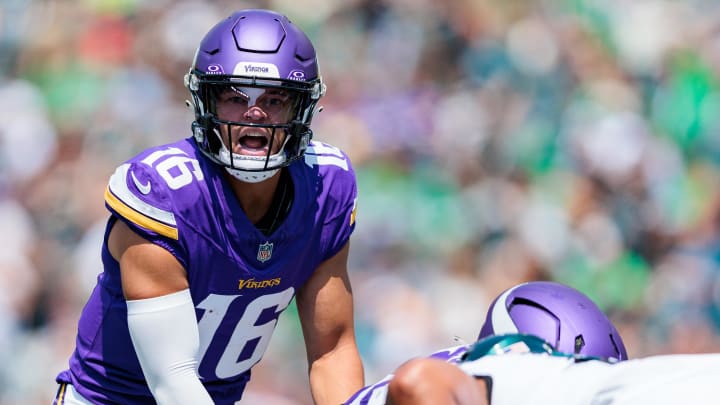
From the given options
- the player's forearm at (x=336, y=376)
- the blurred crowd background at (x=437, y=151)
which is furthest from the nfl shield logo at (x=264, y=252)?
the blurred crowd background at (x=437, y=151)

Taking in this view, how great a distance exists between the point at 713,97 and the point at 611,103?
56cm

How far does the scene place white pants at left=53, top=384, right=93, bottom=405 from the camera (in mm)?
3012

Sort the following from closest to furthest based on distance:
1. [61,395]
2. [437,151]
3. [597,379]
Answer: [597,379], [61,395], [437,151]

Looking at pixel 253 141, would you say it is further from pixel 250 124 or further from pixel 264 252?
pixel 264 252

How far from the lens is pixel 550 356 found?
2.12 metres

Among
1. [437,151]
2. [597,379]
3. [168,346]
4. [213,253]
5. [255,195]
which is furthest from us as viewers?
[437,151]

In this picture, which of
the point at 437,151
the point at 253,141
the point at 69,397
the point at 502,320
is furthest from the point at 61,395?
the point at 437,151

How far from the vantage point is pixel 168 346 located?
2664 millimetres

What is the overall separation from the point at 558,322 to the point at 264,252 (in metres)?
0.79

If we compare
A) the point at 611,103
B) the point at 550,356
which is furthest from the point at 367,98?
the point at 550,356

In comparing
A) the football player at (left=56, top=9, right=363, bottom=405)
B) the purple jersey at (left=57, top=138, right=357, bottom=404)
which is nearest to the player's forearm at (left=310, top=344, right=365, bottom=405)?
the football player at (left=56, top=9, right=363, bottom=405)

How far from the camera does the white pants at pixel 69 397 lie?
3012 mm

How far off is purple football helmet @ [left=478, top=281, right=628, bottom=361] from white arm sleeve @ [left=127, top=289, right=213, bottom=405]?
29.0 inches

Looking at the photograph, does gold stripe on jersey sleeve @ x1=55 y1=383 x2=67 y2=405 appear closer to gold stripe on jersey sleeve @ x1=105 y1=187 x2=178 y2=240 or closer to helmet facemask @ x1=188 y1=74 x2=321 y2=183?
gold stripe on jersey sleeve @ x1=105 y1=187 x2=178 y2=240
